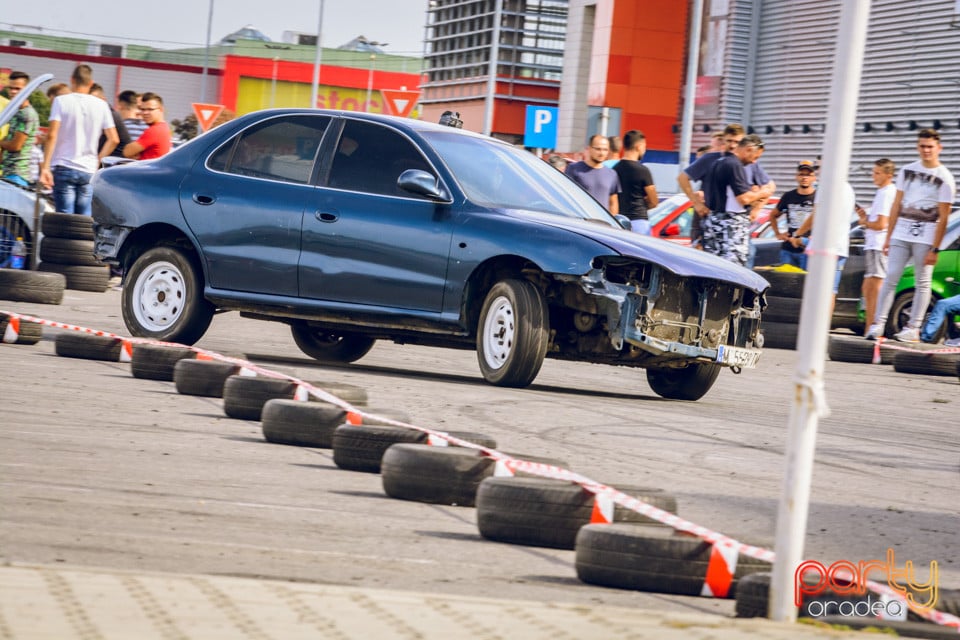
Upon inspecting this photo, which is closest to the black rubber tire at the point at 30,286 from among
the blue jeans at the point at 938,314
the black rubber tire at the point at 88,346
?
the black rubber tire at the point at 88,346

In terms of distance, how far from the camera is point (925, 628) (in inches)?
157

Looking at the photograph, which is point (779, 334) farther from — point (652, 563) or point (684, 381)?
point (652, 563)

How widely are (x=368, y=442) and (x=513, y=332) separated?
3615 millimetres

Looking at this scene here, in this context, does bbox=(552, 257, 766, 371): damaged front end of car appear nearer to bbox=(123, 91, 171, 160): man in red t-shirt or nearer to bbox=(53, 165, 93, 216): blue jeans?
bbox=(123, 91, 171, 160): man in red t-shirt

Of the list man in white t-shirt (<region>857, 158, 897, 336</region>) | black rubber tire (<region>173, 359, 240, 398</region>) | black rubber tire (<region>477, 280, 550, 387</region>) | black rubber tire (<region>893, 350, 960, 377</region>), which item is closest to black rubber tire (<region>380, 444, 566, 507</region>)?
black rubber tire (<region>173, 359, 240, 398</region>)

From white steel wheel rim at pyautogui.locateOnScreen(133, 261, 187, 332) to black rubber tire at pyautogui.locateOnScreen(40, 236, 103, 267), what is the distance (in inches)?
233

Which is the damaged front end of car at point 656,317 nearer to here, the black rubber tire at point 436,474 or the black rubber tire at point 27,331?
the black rubber tire at point 27,331

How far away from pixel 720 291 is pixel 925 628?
6674 millimetres

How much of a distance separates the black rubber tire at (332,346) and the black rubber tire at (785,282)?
20.0 ft

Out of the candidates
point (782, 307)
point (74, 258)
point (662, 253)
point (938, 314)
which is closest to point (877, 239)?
point (938, 314)

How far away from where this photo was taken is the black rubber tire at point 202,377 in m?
9.17

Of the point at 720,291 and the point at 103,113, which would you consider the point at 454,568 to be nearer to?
the point at 720,291

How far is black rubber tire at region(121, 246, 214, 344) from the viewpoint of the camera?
1136cm

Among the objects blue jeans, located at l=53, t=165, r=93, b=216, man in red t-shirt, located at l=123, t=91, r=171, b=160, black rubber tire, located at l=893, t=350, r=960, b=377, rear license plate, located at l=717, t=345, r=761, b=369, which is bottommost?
black rubber tire, located at l=893, t=350, r=960, b=377
